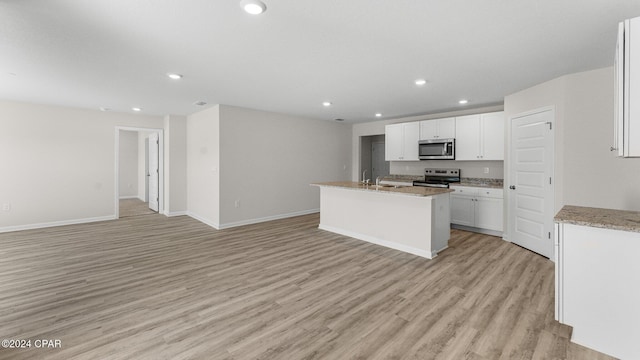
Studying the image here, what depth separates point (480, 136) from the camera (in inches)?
203

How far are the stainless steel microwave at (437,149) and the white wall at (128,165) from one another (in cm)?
936

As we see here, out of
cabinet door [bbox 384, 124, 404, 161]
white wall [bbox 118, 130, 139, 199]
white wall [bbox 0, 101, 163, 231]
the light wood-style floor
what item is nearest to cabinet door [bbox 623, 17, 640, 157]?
the light wood-style floor

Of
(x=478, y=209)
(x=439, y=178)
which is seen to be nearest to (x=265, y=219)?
(x=439, y=178)

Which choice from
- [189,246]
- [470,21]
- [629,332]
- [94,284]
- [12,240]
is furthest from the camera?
[12,240]

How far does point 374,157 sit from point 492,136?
3878 mm

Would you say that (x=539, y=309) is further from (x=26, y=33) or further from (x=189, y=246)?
(x=26, y=33)

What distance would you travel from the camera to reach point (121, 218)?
6305 mm

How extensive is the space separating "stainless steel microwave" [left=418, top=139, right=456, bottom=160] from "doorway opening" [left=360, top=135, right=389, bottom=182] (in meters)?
2.27

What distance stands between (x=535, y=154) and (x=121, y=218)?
26.6 ft

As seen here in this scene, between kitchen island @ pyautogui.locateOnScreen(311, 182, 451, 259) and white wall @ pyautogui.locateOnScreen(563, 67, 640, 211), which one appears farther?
kitchen island @ pyautogui.locateOnScreen(311, 182, 451, 259)

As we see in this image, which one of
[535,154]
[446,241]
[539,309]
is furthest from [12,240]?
[535,154]

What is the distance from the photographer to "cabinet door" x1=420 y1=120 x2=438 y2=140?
5.77m

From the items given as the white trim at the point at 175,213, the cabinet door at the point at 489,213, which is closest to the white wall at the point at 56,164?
the white trim at the point at 175,213

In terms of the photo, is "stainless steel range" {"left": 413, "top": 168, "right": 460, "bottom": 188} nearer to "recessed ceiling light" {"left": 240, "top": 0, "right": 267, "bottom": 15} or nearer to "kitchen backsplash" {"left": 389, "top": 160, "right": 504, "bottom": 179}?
"kitchen backsplash" {"left": 389, "top": 160, "right": 504, "bottom": 179}
